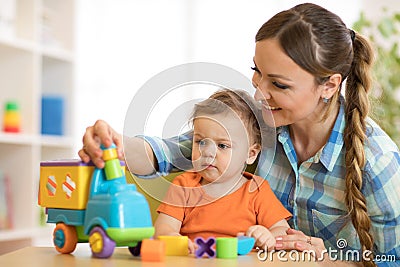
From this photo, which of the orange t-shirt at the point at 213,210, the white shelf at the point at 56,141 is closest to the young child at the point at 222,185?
the orange t-shirt at the point at 213,210

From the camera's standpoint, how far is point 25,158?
2.82 metres

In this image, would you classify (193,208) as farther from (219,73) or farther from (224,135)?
(219,73)

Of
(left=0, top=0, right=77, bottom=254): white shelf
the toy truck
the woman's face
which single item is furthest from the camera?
(left=0, top=0, right=77, bottom=254): white shelf

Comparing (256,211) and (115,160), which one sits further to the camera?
(256,211)

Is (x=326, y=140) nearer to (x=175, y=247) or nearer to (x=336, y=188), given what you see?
(x=336, y=188)

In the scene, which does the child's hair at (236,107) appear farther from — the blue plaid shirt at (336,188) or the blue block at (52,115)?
the blue block at (52,115)

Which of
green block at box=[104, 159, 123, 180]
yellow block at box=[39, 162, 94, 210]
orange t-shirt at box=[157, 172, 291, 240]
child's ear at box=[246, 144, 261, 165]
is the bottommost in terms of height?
orange t-shirt at box=[157, 172, 291, 240]

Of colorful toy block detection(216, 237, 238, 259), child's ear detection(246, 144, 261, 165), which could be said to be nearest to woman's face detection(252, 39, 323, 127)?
child's ear detection(246, 144, 261, 165)

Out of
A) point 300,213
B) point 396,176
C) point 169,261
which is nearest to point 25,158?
point 300,213

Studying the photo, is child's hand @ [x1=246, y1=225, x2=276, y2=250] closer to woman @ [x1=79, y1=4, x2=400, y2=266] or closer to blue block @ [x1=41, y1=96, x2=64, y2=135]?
woman @ [x1=79, y1=4, x2=400, y2=266]

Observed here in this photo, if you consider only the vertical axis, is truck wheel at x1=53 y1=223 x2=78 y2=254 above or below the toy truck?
below

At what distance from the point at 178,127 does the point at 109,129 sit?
21cm

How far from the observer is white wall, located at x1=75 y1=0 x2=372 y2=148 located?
3.37 meters

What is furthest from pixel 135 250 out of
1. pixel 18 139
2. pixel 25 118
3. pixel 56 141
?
pixel 56 141
